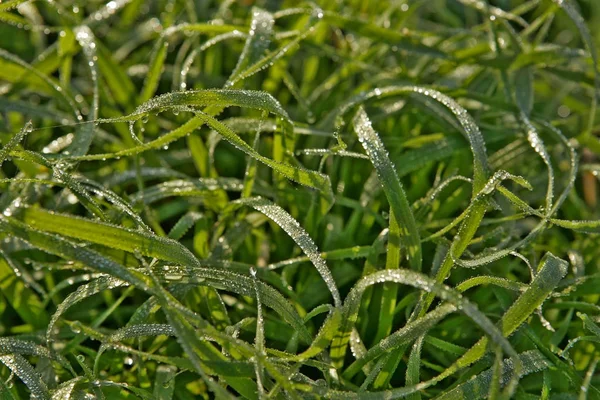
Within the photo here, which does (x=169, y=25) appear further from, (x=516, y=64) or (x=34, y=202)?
(x=516, y=64)

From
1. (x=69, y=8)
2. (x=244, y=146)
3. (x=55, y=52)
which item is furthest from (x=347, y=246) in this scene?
(x=69, y=8)

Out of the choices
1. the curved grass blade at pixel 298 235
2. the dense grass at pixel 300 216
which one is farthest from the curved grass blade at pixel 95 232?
the curved grass blade at pixel 298 235

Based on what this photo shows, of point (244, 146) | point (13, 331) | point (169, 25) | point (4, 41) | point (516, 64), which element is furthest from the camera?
point (4, 41)

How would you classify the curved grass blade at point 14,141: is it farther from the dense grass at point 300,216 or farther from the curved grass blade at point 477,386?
the curved grass blade at point 477,386

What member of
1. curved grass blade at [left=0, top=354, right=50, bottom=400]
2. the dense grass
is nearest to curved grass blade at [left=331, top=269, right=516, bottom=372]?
the dense grass

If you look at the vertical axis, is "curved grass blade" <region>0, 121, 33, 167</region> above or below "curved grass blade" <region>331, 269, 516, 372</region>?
above

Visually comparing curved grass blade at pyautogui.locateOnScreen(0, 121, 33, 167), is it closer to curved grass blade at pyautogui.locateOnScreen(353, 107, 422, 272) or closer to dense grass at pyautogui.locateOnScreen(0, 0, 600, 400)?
dense grass at pyautogui.locateOnScreen(0, 0, 600, 400)

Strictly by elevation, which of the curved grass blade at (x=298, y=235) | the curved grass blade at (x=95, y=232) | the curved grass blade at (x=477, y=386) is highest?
the curved grass blade at (x=95, y=232)

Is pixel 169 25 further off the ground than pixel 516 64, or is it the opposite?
pixel 169 25
